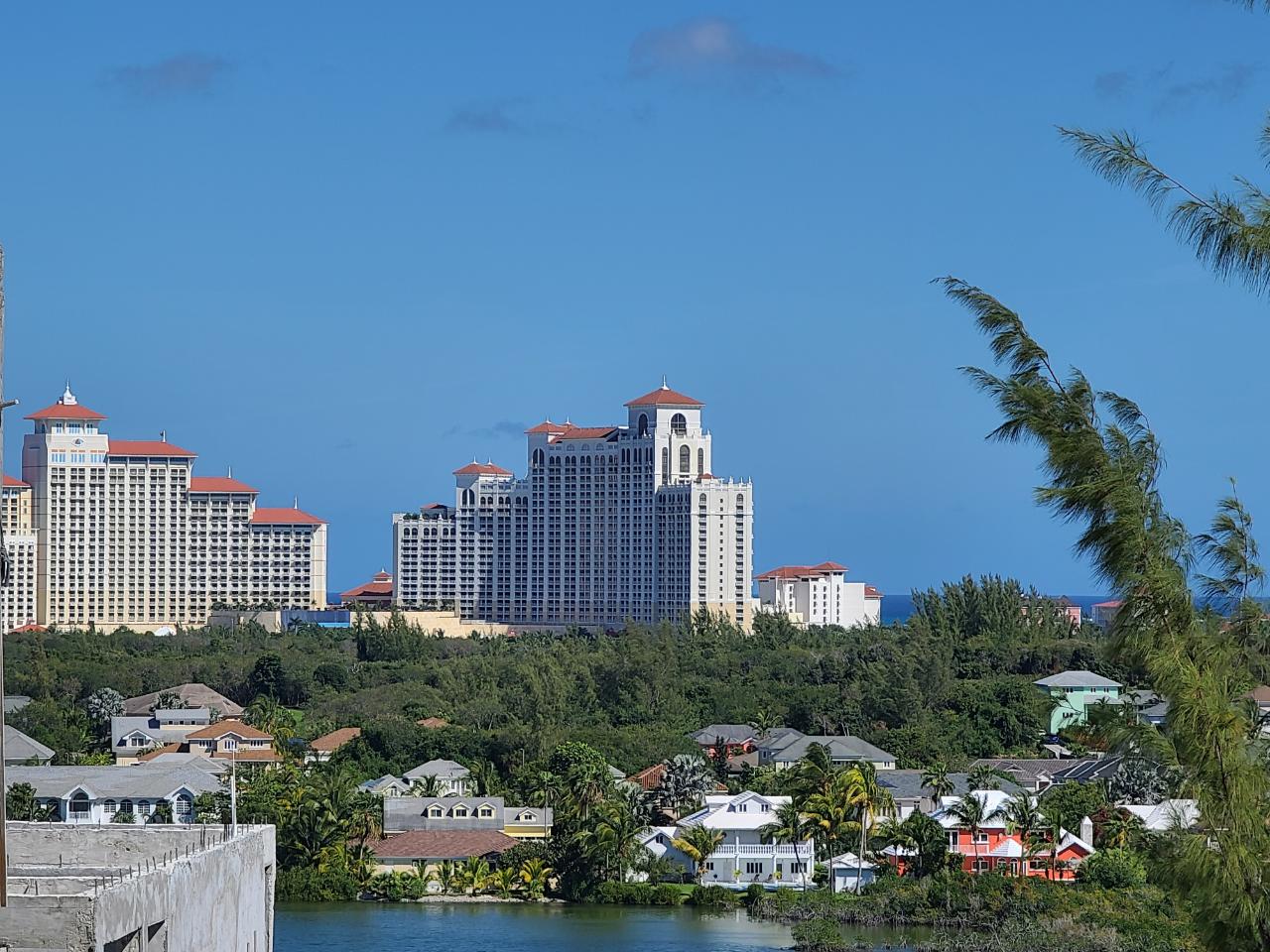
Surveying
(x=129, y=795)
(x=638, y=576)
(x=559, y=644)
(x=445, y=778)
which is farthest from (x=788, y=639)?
(x=129, y=795)

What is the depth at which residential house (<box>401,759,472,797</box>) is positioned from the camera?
40.7 metres

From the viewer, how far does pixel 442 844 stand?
34.8 metres

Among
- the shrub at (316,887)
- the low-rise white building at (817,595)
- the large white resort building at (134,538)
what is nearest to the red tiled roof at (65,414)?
the large white resort building at (134,538)

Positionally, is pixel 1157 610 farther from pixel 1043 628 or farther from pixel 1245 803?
pixel 1043 628

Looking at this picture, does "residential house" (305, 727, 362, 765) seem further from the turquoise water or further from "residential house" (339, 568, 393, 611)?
"residential house" (339, 568, 393, 611)

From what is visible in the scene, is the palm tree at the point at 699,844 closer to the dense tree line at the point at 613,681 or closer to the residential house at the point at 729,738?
Answer: the dense tree line at the point at 613,681

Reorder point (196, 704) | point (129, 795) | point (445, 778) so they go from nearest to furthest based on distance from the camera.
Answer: point (129, 795)
point (445, 778)
point (196, 704)

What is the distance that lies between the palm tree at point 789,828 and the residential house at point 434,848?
14.1 feet

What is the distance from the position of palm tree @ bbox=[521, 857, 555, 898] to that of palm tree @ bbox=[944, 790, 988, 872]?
6330mm

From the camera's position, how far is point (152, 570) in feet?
292

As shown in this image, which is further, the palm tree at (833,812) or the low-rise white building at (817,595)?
the low-rise white building at (817,595)

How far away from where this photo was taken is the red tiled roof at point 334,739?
46.5 metres

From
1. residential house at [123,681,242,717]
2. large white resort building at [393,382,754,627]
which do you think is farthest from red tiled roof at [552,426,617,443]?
residential house at [123,681,242,717]

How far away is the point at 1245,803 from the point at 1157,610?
2.19 ft
